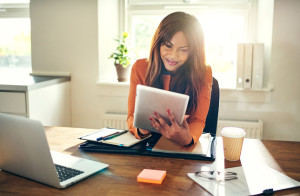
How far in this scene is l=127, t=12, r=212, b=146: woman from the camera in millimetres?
1399

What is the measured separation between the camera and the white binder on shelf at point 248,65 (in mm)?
2301

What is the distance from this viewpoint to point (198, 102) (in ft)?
4.68

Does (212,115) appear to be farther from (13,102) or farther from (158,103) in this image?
(13,102)

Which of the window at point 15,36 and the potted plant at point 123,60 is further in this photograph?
the window at point 15,36

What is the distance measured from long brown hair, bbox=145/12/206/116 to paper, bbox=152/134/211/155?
0.24 m

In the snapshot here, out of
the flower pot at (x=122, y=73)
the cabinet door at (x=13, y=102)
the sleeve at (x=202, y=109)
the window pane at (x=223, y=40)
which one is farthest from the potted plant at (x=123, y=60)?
the sleeve at (x=202, y=109)

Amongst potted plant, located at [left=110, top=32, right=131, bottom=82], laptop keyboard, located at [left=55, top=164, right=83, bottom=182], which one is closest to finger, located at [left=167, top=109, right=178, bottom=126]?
laptop keyboard, located at [left=55, top=164, right=83, bottom=182]

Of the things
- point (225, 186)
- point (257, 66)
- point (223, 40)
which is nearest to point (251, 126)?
point (257, 66)

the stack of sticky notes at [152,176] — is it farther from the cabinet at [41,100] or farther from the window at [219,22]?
the window at [219,22]

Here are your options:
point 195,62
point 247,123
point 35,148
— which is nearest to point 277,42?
point 247,123

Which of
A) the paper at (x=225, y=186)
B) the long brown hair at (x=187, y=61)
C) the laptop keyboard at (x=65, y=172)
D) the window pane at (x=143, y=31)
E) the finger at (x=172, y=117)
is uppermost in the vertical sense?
the window pane at (x=143, y=31)

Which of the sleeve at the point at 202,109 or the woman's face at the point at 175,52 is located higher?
the woman's face at the point at 175,52

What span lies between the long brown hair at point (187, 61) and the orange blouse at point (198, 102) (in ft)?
0.09

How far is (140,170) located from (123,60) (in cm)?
169
